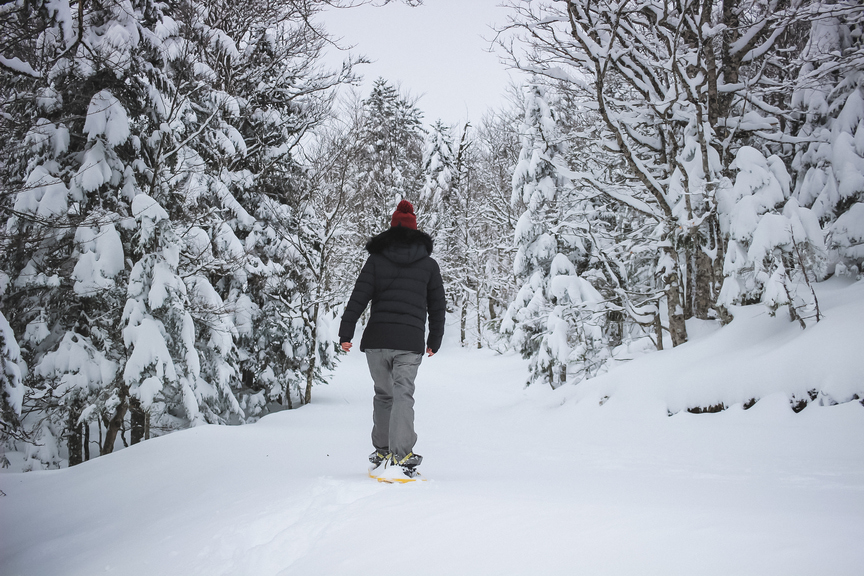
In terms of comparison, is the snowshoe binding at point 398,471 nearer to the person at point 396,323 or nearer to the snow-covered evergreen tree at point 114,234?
the person at point 396,323

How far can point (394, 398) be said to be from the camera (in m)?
3.71

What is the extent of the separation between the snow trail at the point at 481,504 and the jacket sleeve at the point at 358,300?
1.07 metres

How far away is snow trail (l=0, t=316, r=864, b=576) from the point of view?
1.89 meters

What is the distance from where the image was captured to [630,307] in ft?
28.7

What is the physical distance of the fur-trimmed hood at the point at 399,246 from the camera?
12.7ft

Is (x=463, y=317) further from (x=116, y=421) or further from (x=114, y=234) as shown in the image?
(x=114, y=234)

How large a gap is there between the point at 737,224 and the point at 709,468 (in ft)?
11.4

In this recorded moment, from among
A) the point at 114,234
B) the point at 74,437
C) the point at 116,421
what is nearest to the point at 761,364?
the point at 114,234

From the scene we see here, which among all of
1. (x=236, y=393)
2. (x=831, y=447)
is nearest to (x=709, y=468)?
(x=831, y=447)

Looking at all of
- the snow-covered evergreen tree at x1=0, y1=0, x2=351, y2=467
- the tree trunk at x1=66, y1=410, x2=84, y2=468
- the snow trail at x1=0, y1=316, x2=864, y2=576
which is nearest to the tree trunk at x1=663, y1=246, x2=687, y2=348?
the snow trail at x1=0, y1=316, x2=864, y2=576

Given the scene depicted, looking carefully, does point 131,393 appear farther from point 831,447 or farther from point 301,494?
point 831,447

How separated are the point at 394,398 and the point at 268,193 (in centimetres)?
1059

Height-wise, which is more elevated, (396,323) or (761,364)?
(396,323)

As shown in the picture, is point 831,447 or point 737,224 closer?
point 831,447
